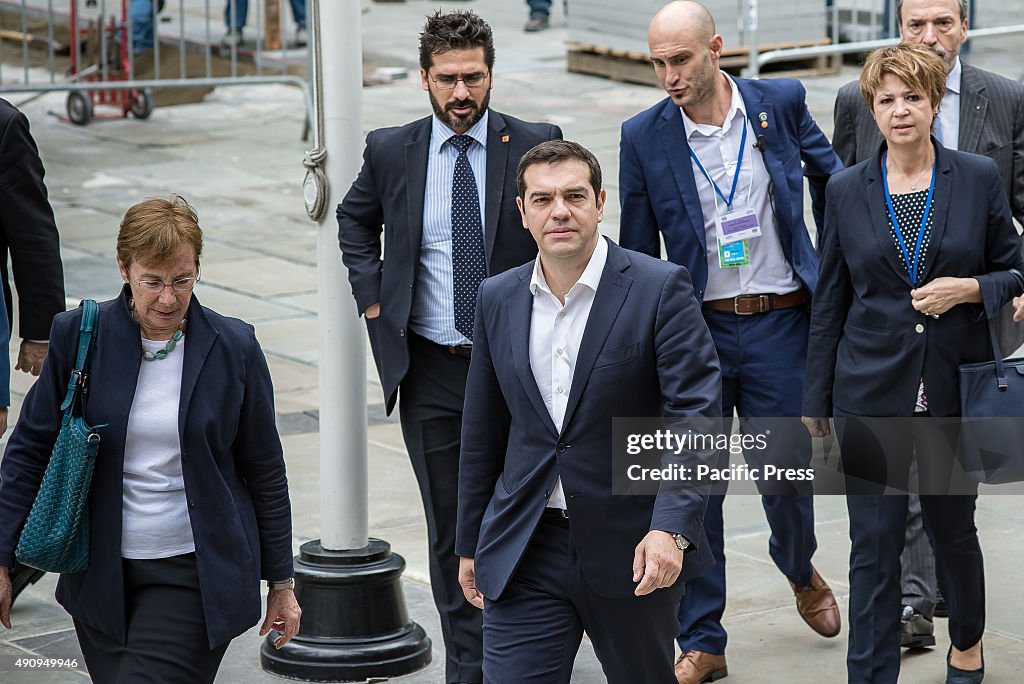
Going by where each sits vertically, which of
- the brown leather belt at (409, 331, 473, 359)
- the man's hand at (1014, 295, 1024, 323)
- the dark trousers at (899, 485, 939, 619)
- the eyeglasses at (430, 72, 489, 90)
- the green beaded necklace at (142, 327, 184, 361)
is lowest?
the dark trousers at (899, 485, 939, 619)

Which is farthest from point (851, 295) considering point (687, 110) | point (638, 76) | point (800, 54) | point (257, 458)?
point (638, 76)

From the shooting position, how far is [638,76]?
62.0ft

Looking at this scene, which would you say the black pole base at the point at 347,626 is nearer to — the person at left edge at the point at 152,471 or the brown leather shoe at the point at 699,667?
the brown leather shoe at the point at 699,667

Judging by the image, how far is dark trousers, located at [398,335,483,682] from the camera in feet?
17.9

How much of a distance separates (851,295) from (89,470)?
2465 millimetres

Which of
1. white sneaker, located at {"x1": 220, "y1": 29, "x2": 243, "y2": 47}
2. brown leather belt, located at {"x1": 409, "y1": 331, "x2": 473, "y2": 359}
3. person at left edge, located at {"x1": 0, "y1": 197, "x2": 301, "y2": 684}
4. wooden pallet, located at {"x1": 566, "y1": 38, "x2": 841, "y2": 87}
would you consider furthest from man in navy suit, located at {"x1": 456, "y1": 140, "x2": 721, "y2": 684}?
white sneaker, located at {"x1": 220, "y1": 29, "x2": 243, "y2": 47}

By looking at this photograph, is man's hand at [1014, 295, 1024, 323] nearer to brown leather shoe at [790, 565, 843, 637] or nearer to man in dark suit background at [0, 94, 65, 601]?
brown leather shoe at [790, 565, 843, 637]

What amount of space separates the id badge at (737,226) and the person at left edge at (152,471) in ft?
6.67

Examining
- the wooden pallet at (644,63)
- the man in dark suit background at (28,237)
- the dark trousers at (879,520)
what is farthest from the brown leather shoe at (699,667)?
the wooden pallet at (644,63)

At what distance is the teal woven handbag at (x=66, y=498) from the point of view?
4156 millimetres

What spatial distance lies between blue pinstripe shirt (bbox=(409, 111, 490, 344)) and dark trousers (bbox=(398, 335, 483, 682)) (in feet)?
0.27

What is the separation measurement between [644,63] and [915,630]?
44.5ft

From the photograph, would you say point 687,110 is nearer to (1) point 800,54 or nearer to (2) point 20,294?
(2) point 20,294

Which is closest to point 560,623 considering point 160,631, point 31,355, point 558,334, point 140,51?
point 558,334
